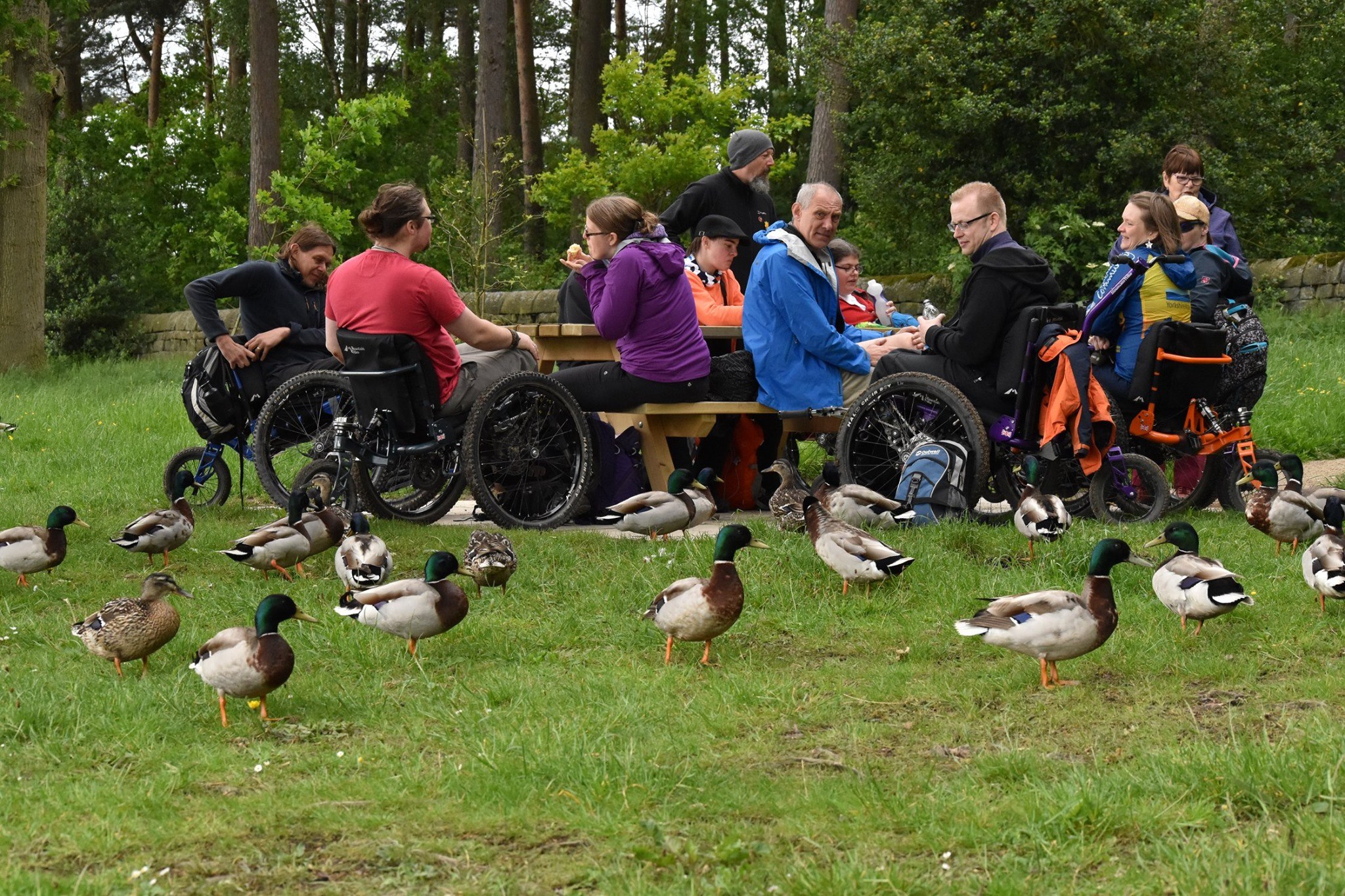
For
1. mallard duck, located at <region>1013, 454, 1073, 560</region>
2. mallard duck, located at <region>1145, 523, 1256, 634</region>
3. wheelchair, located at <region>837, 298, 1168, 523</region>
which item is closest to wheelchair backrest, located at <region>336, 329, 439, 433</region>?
wheelchair, located at <region>837, 298, 1168, 523</region>

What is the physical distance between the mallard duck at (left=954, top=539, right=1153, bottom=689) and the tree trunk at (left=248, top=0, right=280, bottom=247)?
19163 mm

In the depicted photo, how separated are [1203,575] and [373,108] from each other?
1904cm

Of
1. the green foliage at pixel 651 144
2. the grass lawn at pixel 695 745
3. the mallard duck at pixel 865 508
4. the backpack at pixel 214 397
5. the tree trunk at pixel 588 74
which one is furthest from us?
the tree trunk at pixel 588 74

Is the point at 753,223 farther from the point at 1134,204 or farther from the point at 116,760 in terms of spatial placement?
the point at 116,760

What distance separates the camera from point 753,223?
10219 mm

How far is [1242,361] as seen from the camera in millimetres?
8211

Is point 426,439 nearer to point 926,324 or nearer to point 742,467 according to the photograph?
point 742,467

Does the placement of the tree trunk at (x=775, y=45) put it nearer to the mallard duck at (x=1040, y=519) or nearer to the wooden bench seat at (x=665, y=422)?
the wooden bench seat at (x=665, y=422)

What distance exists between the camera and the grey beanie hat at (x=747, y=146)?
9.89m

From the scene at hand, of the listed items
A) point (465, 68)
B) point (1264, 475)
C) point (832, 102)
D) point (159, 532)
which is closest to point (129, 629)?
point (159, 532)

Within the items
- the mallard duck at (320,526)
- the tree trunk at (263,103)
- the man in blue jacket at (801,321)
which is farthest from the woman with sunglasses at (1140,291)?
the tree trunk at (263,103)

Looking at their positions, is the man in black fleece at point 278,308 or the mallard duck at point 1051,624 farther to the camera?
the man in black fleece at point 278,308

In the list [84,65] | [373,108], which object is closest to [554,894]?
[373,108]

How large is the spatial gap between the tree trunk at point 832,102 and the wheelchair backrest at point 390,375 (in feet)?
41.5
